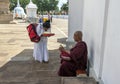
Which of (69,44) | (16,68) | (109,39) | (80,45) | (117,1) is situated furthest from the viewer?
(69,44)

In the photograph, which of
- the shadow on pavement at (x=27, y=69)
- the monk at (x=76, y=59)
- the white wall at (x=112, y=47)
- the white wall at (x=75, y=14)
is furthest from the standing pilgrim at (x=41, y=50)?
the white wall at (x=112, y=47)

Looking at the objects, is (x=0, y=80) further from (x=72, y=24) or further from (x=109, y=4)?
(x=72, y=24)

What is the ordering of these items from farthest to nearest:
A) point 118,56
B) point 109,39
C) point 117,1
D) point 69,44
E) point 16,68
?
point 69,44
point 16,68
point 109,39
point 117,1
point 118,56

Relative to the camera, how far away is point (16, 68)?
6.59 metres

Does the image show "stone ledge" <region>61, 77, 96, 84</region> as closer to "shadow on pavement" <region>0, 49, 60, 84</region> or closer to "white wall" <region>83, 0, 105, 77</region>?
"white wall" <region>83, 0, 105, 77</region>

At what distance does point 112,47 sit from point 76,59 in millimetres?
1763

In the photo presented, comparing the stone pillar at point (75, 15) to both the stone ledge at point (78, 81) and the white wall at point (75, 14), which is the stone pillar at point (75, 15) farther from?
the stone ledge at point (78, 81)

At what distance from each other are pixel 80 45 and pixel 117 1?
6.35 feet

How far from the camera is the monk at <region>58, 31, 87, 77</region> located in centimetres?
503

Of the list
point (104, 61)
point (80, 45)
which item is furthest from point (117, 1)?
point (80, 45)

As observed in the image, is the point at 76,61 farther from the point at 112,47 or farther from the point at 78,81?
the point at 112,47

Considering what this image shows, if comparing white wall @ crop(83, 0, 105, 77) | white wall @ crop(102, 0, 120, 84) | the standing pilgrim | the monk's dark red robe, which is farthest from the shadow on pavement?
white wall @ crop(102, 0, 120, 84)

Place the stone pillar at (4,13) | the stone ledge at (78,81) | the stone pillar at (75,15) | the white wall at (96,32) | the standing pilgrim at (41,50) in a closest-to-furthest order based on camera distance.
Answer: the stone ledge at (78,81)
the white wall at (96,32)
the standing pilgrim at (41,50)
the stone pillar at (75,15)
the stone pillar at (4,13)

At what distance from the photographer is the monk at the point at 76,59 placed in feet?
16.5
